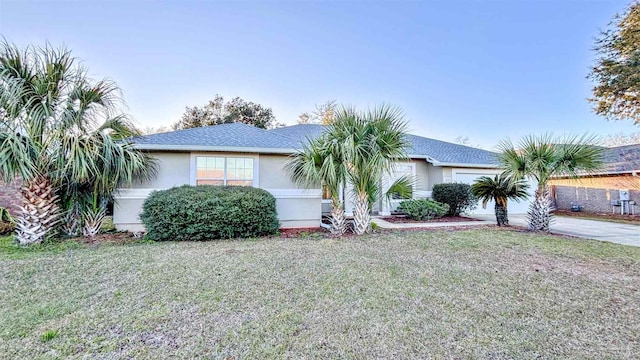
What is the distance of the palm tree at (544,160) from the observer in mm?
8164

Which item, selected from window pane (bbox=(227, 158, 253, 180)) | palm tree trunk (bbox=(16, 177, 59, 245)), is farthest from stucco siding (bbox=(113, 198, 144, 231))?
window pane (bbox=(227, 158, 253, 180))

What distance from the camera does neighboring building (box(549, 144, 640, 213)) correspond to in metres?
13.8

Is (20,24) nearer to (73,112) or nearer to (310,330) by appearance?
(73,112)

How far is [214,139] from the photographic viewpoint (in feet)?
29.7

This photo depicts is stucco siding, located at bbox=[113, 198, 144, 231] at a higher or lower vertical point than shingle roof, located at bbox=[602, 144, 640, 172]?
lower

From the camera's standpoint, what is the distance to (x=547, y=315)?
10.9 feet

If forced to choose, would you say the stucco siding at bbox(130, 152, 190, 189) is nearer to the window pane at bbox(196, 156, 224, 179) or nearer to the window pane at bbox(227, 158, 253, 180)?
the window pane at bbox(196, 156, 224, 179)

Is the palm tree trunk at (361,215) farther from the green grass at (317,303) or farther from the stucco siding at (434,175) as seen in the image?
the stucco siding at (434,175)

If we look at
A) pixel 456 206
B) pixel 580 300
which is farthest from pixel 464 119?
pixel 580 300

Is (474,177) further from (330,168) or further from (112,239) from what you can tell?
(112,239)

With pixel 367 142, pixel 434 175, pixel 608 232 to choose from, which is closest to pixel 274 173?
pixel 367 142

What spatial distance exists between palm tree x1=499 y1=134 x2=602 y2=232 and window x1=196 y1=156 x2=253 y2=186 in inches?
329

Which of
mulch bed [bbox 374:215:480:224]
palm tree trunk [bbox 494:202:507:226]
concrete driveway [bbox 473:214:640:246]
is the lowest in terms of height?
concrete driveway [bbox 473:214:640:246]

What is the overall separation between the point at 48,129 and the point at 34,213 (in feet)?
6.60
